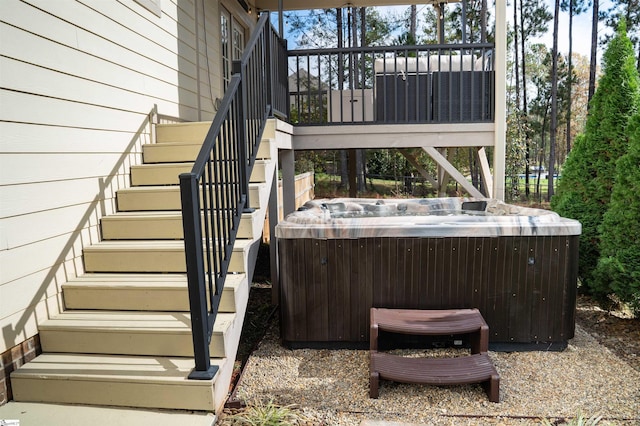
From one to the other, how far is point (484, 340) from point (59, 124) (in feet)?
9.66

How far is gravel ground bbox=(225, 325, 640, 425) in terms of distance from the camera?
8.27 ft

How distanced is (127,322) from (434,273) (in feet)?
6.79

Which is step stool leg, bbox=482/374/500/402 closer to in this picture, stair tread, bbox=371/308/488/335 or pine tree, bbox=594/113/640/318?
stair tread, bbox=371/308/488/335

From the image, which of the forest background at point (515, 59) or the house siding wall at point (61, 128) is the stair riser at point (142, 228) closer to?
the house siding wall at point (61, 128)

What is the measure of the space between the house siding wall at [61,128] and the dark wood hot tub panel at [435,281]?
4.53 feet

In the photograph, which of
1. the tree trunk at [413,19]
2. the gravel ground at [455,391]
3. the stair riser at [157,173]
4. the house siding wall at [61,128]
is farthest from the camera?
the tree trunk at [413,19]

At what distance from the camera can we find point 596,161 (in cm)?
458

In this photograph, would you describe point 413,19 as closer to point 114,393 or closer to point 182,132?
point 182,132

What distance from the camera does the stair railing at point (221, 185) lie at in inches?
85.8

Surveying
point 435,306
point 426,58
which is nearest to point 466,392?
point 435,306

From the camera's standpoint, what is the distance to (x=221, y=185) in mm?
2555

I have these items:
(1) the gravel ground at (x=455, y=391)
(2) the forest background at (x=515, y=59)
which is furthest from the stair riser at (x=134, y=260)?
(2) the forest background at (x=515, y=59)

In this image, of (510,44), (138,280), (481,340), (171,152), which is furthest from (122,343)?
(510,44)

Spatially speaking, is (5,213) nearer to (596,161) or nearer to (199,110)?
(199,110)
